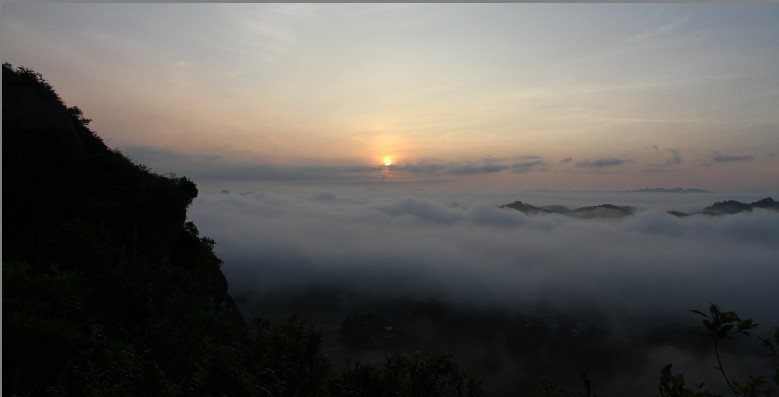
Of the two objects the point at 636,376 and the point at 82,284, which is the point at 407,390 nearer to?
the point at 82,284

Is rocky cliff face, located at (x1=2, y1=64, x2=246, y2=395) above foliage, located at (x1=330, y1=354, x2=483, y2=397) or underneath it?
above

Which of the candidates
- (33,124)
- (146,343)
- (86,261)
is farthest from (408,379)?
(33,124)

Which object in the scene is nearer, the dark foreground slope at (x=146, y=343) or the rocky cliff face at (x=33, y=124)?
the dark foreground slope at (x=146, y=343)

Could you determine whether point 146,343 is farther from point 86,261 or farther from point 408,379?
point 408,379

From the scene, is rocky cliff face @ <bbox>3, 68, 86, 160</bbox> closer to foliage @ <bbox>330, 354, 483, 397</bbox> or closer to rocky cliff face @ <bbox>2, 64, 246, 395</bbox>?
rocky cliff face @ <bbox>2, 64, 246, 395</bbox>

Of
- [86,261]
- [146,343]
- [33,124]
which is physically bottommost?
[146,343]

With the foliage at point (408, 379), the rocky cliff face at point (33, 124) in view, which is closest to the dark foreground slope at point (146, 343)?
the foliage at point (408, 379)

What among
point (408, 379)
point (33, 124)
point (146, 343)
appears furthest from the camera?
point (33, 124)

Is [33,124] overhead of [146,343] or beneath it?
overhead

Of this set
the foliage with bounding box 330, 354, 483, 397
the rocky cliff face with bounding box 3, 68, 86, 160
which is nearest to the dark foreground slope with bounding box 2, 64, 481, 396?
the foliage with bounding box 330, 354, 483, 397

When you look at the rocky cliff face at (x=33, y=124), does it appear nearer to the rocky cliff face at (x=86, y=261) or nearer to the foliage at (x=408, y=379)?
the rocky cliff face at (x=86, y=261)

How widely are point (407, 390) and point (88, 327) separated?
9976 mm

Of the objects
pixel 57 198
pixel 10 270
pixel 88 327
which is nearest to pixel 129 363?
pixel 88 327

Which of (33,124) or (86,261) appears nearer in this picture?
(86,261)
